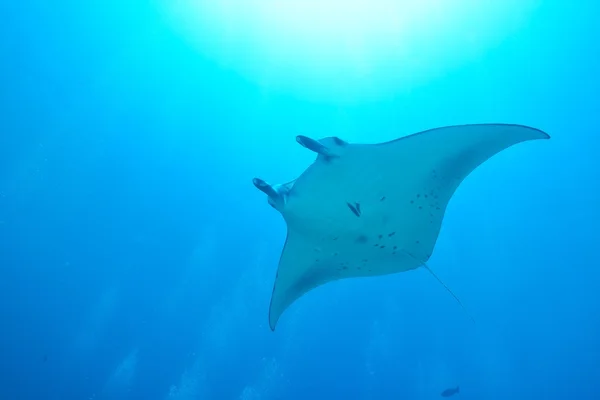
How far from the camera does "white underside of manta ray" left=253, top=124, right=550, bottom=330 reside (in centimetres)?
365

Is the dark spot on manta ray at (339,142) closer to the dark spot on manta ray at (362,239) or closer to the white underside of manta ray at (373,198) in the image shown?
the white underside of manta ray at (373,198)

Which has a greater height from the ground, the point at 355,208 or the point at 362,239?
the point at 355,208

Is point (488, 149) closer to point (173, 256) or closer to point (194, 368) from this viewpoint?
point (173, 256)

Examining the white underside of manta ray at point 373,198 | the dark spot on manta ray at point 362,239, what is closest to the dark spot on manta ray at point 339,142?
the white underside of manta ray at point 373,198

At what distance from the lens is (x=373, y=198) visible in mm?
3885

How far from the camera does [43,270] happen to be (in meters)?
17.0

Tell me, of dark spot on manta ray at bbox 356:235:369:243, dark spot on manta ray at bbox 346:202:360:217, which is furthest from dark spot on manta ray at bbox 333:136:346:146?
dark spot on manta ray at bbox 356:235:369:243

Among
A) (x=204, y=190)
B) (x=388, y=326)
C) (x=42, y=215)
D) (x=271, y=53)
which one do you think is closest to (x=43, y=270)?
(x=42, y=215)

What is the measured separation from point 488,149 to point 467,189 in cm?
1164

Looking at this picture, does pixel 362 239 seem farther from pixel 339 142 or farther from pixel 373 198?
pixel 339 142

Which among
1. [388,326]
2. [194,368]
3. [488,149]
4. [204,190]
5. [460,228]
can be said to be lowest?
[194,368]

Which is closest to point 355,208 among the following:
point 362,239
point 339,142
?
point 362,239

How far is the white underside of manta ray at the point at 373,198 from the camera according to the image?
3.65m

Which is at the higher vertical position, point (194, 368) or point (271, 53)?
point (271, 53)
